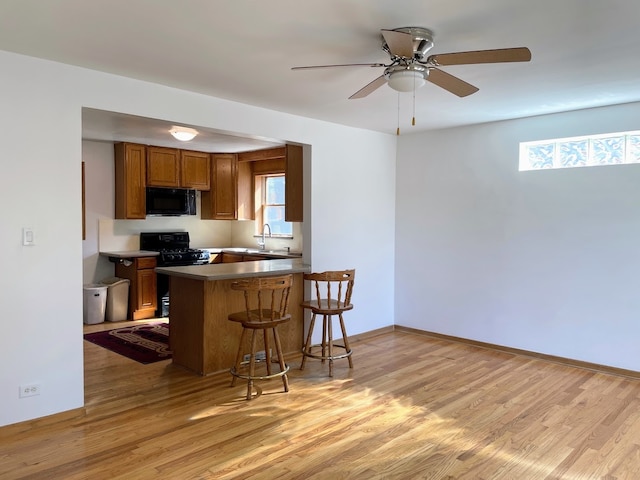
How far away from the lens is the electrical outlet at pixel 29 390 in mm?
3045

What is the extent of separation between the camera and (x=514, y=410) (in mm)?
3457

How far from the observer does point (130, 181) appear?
21.0 ft

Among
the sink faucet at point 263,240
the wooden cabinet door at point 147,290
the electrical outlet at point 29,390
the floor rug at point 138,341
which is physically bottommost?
the floor rug at point 138,341

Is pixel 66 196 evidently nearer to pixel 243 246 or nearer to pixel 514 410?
pixel 514 410

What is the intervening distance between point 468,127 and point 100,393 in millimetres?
4347

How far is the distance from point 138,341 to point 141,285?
1.25 metres

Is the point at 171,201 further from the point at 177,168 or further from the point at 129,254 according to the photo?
the point at 129,254

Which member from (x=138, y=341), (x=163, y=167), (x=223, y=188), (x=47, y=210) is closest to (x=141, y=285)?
(x=138, y=341)

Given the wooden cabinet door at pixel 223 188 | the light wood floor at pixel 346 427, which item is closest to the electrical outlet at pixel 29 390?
the light wood floor at pixel 346 427

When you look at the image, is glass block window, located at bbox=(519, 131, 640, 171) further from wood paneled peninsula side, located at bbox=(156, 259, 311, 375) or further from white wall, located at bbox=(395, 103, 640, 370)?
wood paneled peninsula side, located at bbox=(156, 259, 311, 375)

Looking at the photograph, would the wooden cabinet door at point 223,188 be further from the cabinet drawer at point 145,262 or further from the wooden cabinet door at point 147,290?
the wooden cabinet door at point 147,290

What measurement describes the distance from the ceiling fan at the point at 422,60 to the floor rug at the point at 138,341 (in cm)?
329

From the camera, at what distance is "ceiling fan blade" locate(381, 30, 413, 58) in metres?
2.18

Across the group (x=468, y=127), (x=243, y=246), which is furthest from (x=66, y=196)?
(x=243, y=246)
